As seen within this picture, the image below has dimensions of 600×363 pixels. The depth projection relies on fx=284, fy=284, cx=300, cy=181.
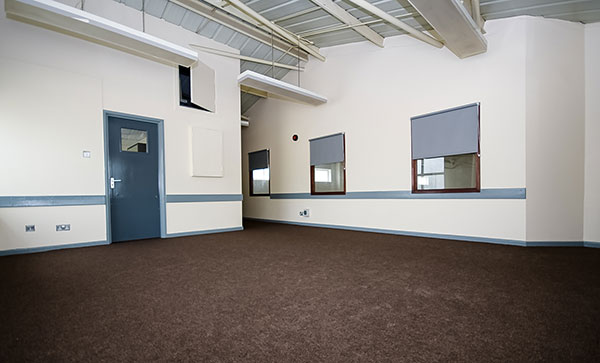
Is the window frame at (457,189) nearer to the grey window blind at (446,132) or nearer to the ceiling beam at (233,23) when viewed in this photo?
the grey window blind at (446,132)

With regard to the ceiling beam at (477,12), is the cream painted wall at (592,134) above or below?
below

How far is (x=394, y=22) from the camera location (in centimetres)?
430

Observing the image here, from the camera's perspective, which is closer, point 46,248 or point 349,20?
point 46,248

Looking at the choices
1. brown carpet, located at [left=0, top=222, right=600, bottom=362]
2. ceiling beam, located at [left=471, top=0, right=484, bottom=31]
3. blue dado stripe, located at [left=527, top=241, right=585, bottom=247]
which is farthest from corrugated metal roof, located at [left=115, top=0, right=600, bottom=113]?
brown carpet, located at [left=0, top=222, right=600, bottom=362]

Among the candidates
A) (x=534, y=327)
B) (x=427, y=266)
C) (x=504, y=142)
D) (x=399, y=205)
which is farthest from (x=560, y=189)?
(x=534, y=327)

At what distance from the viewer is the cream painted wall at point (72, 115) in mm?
3949

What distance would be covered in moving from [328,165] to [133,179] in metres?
4.06

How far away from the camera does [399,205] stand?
17.4 feet

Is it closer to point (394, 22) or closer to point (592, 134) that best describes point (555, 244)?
point (592, 134)

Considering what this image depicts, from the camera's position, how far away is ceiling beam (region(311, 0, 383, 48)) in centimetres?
447

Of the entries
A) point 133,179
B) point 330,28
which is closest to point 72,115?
point 133,179

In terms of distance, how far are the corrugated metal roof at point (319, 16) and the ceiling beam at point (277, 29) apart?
0.30 feet

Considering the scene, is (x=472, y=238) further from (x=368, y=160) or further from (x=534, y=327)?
(x=534, y=327)

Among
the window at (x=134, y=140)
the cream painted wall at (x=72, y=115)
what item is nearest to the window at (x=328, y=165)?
the cream painted wall at (x=72, y=115)
